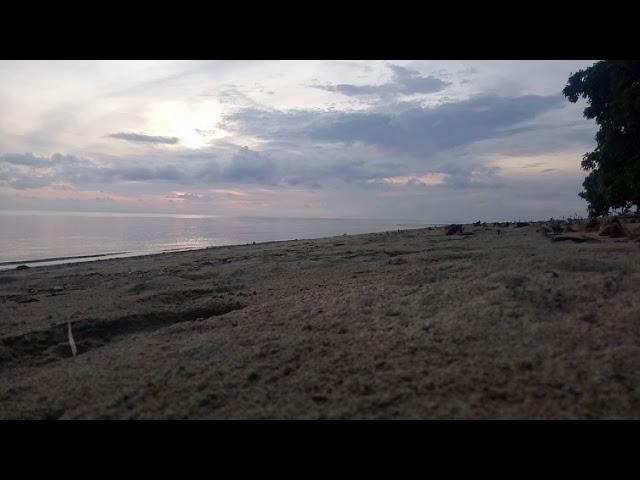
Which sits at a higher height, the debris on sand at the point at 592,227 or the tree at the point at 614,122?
the tree at the point at 614,122

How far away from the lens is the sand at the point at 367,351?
1.43 metres

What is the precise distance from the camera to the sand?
1.43 meters

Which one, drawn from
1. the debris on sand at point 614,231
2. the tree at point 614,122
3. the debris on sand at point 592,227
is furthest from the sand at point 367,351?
the tree at point 614,122

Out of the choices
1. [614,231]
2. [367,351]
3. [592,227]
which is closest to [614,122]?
[592,227]

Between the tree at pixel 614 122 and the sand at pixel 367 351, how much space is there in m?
4.35

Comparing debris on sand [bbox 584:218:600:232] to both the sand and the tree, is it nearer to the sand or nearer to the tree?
the tree

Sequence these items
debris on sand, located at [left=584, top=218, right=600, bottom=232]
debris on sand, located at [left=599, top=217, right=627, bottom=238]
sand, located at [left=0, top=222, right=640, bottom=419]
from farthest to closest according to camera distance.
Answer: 1. debris on sand, located at [left=584, top=218, right=600, bottom=232]
2. debris on sand, located at [left=599, top=217, right=627, bottom=238]
3. sand, located at [left=0, top=222, right=640, bottom=419]

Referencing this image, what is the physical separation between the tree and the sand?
4350mm

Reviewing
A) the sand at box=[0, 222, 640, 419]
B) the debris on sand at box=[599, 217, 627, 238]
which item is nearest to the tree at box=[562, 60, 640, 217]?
the debris on sand at box=[599, 217, 627, 238]

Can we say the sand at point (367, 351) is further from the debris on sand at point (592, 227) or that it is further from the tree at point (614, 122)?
the tree at point (614, 122)
